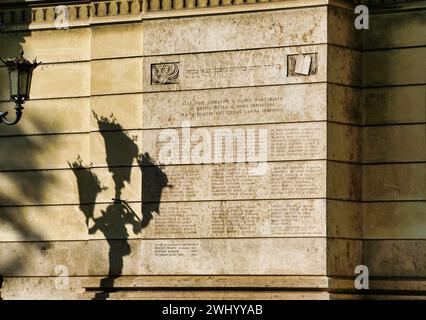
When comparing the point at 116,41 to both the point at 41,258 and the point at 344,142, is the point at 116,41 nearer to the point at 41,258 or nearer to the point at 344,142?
the point at 41,258

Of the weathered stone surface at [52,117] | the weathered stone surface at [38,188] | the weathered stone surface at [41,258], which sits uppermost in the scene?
the weathered stone surface at [52,117]

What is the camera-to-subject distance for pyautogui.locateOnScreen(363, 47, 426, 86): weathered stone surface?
24.5 metres

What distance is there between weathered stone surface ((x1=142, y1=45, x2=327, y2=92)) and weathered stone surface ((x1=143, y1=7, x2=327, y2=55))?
4.0 inches

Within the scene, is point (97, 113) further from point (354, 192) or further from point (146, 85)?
point (354, 192)

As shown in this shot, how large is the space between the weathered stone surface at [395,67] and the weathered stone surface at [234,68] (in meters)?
0.90

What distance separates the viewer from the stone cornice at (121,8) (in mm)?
24656

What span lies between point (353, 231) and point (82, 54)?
16.6 feet

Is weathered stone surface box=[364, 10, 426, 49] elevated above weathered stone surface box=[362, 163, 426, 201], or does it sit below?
above

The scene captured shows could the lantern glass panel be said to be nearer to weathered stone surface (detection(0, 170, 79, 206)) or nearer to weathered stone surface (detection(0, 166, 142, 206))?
weathered stone surface (detection(0, 166, 142, 206))

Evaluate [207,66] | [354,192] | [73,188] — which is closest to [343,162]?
[354,192]

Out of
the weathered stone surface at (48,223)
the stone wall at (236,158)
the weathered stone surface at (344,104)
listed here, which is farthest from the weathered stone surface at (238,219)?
the weathered stone surface at (344,104)

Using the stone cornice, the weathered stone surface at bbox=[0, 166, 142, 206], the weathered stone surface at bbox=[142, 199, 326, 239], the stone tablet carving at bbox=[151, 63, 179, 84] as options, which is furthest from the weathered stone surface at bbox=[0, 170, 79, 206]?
the stone cornice

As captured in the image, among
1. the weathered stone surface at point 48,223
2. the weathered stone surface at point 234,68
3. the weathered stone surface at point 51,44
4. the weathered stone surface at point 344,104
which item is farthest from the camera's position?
the weathered stone surface at point 51,44

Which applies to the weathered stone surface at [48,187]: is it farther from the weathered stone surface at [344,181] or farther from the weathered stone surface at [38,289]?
the weathered stone surface at [344,181]
